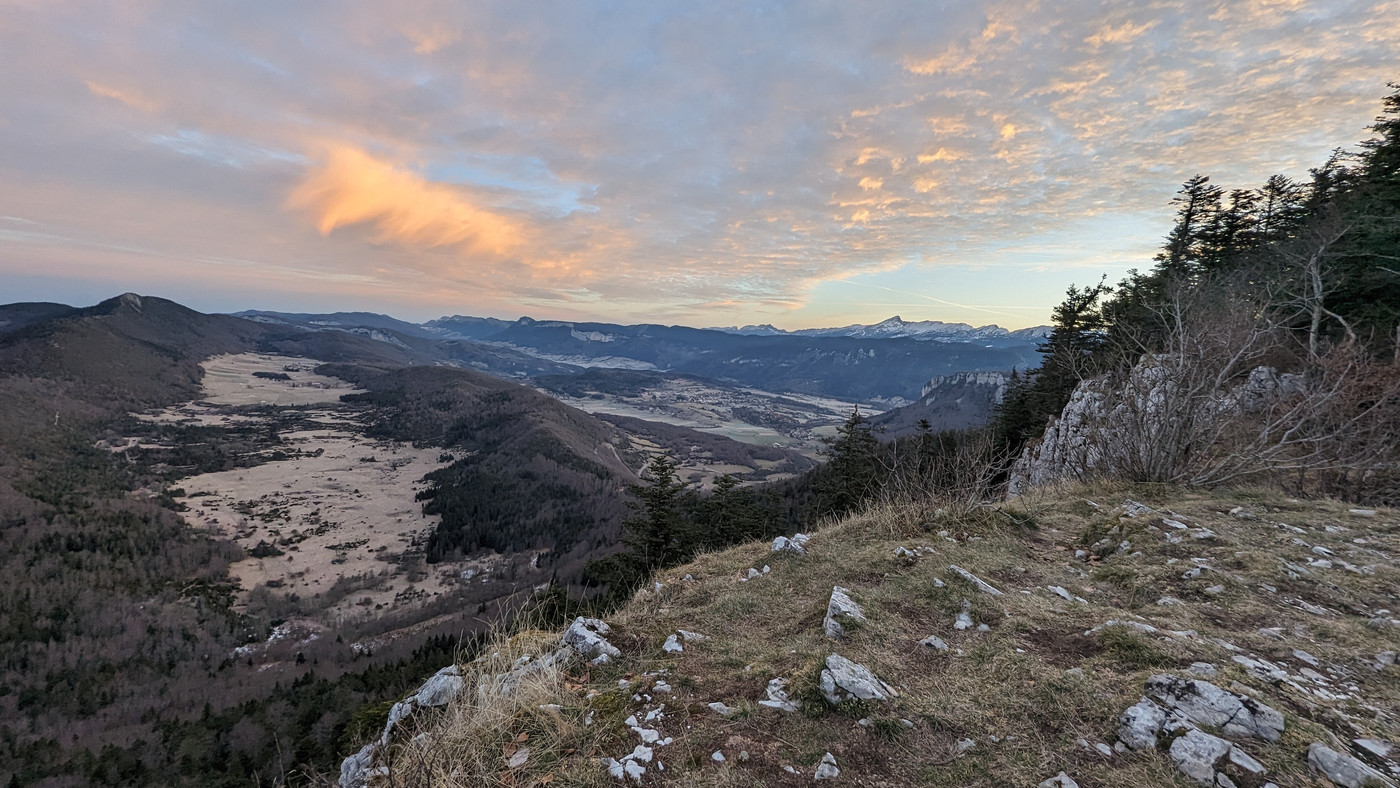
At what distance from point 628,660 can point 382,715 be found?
4.10 m

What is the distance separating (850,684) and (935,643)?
138 cm

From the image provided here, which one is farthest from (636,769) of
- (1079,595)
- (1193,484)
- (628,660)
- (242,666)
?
(242,666)

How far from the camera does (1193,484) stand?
9625 mm

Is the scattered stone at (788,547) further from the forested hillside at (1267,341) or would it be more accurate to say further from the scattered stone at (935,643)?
the forested hillside at (1267,341)

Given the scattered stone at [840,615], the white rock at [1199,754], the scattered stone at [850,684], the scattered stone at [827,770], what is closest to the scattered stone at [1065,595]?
the scattered stone at [840,615]

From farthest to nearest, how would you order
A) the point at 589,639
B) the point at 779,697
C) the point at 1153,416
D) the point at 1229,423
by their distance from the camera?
the point at 1153,416
the point at 1229,423
the point at 589,639
the point at 779,697

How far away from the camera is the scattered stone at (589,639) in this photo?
193 inches

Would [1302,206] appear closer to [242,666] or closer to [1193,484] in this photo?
[1193,484]

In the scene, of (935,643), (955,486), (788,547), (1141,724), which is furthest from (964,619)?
(955,486)

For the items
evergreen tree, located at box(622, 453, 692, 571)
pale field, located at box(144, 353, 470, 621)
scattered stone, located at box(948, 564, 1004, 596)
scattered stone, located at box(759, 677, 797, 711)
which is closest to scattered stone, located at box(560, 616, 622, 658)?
scattered stone, located at box(759, 677, 797, 711)

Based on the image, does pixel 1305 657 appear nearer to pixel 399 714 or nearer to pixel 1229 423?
pixel 399 714

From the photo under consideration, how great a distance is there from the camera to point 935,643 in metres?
4.65

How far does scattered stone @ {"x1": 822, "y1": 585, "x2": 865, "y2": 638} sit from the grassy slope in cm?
14

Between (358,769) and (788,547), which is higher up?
(788,547)
